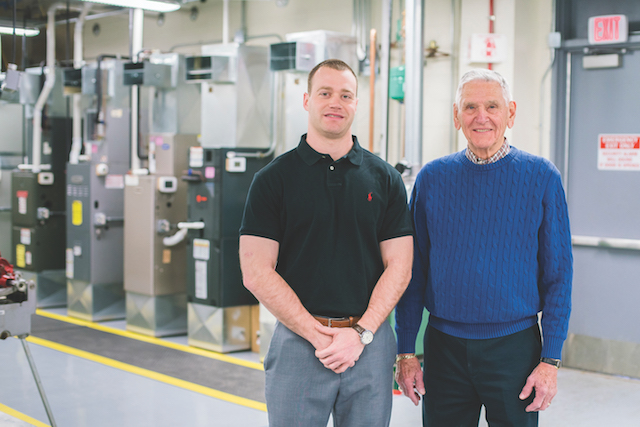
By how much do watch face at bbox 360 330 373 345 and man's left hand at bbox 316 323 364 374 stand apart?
1 centimetres

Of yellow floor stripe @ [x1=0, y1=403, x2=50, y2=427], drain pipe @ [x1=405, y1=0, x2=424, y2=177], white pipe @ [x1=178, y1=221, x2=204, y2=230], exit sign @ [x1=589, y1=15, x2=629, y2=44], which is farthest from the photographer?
white pipe @ [x1=178, y1=221, x2=204, y2=230]

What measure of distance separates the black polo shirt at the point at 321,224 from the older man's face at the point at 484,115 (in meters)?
0.35

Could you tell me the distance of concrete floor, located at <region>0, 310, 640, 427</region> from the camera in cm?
395

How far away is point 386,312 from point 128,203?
4.61 meters

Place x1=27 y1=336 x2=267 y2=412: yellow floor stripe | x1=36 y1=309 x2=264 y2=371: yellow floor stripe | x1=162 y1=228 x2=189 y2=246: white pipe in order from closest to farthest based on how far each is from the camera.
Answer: x1=27 y1=336 x2=267 y2=412: yellow floor stripe
x1=36 y1=309 x2=264 y2=371: yellow floor stripe
x1=162 y1=228 x2=189 y2=246: white pipe

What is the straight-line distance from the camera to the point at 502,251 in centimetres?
207

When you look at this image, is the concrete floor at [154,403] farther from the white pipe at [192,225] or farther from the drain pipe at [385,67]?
the drain pipe at [385,67]

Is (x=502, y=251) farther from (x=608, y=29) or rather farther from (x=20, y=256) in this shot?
(x=20, y=256)

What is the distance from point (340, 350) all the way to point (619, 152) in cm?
355

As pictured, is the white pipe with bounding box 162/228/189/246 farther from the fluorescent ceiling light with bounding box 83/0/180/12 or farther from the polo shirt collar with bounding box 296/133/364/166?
the polo shirt collar with bounding box 296/133/364/166

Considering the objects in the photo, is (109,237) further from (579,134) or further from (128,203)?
(579,134)

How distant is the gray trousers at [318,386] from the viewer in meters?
2.00

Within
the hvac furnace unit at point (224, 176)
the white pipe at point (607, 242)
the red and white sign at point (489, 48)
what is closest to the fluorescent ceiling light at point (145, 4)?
the hvac furnace unit at point (224, 176)

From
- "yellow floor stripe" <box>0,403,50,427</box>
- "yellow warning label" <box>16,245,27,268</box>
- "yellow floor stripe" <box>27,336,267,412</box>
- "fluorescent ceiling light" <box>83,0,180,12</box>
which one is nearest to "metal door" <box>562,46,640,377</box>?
"yellow floor stripe" <box>27,336,267,412</box>
